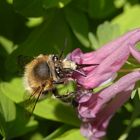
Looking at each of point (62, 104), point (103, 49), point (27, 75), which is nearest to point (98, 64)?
point (103, 49)

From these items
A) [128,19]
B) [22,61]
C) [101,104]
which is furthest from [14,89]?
[128,19]

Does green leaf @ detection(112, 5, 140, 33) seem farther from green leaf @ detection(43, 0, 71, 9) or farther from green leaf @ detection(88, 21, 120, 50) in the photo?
green leaf @ detection(43, 0, 71, 9)

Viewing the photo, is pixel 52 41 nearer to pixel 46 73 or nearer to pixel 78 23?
pixel 78 23

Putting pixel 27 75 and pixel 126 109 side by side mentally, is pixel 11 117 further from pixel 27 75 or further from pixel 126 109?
pixel 126 109

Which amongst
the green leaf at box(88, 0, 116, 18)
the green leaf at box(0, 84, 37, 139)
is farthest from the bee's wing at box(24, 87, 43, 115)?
the green leaf at box(88, 0, 116, 18)

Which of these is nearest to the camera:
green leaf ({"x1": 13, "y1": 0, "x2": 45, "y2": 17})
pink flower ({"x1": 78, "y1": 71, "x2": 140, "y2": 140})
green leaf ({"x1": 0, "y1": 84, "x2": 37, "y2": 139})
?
pink flower ({"x1": 78, "y1": 71, "x2": 140, "y2": 140})
